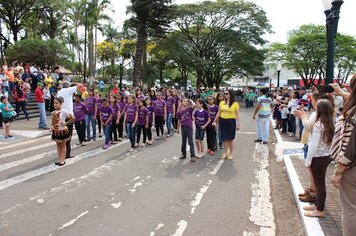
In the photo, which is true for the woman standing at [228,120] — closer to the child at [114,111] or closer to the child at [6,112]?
the child at [114,111]

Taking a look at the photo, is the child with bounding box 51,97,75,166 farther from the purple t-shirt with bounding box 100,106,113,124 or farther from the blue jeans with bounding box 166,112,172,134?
the blue jeans with bounding box 166,112,172,134

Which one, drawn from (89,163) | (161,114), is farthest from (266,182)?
(161,114)

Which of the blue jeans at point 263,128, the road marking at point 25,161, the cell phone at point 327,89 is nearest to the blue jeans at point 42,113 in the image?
the road marking at point 25,161

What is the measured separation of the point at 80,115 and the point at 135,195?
528 cm

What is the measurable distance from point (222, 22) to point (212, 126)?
32.0m

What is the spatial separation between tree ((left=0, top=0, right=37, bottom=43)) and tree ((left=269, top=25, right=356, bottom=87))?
→ 3715 cm

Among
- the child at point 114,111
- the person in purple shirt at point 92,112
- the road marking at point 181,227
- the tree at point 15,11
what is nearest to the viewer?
the road marking at point 181,227

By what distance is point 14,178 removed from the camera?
6617mm

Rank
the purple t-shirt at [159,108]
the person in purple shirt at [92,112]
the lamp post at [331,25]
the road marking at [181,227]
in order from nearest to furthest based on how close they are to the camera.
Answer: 1. the road marking at [181,227]
2. the lamp post at [331,25]
3. the person in purple shirt at [92,112]
4. the purple t-shirt at [159,108]

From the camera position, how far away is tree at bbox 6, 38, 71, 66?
81.2ft

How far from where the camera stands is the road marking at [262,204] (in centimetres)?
459

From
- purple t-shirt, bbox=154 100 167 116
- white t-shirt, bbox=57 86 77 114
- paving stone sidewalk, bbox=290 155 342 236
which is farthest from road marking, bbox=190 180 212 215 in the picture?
purple t-shirt, bbox=154 100 167 116

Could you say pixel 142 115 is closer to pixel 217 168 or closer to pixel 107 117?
pixel 107 117

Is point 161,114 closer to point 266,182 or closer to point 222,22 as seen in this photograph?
point 266,182
